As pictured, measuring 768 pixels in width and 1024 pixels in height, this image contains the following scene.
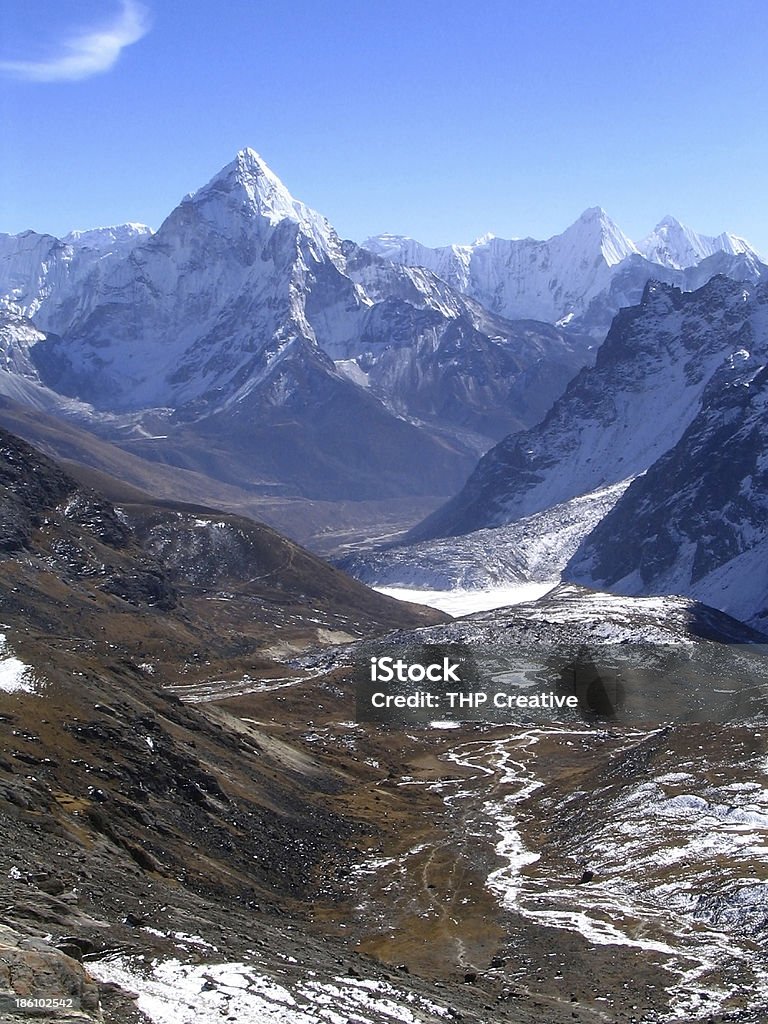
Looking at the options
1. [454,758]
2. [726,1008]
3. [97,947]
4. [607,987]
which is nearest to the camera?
[97,947]

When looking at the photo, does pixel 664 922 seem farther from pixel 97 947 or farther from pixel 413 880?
pixel 97 947

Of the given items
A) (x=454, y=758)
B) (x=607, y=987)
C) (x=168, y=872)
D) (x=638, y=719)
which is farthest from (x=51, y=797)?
(x=638, y=719)

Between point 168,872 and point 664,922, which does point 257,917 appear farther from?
point 664,922

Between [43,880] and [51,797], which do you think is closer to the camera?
[43,880]

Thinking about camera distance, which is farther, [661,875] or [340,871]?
[340,871]

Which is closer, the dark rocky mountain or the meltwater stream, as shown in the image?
the dark rocky mountain

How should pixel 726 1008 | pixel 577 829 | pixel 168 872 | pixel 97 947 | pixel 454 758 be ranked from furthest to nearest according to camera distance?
pixel 454 758
pixel 577 829
pixel 168 872
pixel 726 1008
pixel 97 947

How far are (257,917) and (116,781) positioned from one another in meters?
23.4

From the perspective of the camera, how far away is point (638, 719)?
607 ft

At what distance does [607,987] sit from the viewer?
64.9 m

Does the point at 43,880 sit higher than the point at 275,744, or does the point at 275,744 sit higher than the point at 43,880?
the point at 43,880

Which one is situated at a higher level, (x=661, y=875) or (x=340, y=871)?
(x=661, y=875)

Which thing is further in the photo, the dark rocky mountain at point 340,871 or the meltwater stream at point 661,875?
the meltwater stream at point 661,875

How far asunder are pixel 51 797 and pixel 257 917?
15.1 metres
